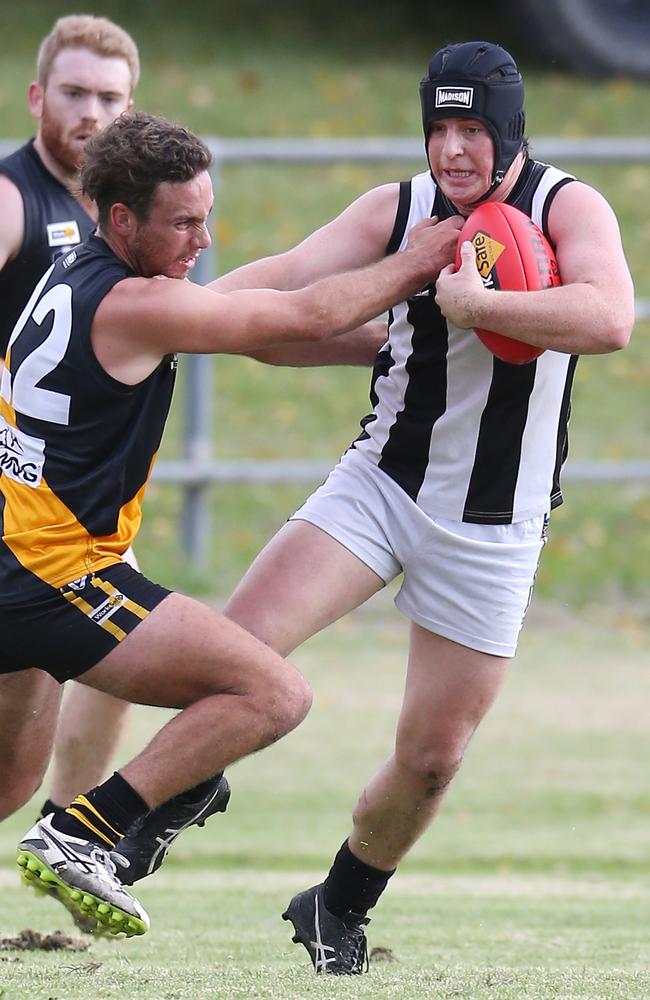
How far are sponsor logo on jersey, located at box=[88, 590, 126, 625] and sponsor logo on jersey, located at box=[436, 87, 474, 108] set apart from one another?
148 cm

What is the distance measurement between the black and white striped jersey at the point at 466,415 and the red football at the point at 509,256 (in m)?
0.17

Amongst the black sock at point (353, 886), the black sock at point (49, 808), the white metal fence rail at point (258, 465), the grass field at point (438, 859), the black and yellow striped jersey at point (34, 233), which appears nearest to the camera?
the grass field at point (438, 859)

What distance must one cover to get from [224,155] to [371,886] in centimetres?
580

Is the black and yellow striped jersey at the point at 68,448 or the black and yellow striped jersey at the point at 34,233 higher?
the black and yellow striped jersey at the point at 34,233

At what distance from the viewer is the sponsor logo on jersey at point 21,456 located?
425 cm

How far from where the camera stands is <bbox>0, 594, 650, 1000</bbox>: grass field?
4.44m

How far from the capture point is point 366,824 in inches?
194

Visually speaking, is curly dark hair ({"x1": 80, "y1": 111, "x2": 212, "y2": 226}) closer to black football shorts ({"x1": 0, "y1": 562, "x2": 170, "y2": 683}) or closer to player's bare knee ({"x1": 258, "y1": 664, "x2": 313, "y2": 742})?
black football shorts ({"x1": 0, "y1": 562, "x2": 170, "y2": 683})

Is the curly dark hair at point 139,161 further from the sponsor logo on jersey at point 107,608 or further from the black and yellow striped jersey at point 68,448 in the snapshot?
the sponsor logo on jersey at point 107,608

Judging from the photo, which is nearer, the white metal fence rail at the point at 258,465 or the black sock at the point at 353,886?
the black sock at the point at 353,886

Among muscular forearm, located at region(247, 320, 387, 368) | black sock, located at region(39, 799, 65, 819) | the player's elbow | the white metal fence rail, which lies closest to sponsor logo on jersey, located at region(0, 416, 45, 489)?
muscular forearm, located at region(247, 320, 387, 368)

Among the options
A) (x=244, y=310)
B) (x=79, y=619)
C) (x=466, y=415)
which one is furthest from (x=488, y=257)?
(x=79, y=619)

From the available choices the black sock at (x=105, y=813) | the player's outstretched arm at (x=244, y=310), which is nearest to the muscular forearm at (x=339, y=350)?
the player's outstretched arm at (x=244, y=310)

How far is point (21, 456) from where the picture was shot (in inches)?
169
